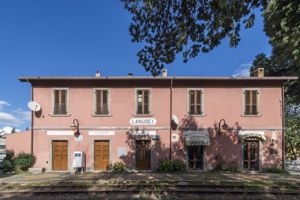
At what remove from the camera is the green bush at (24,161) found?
15.9m

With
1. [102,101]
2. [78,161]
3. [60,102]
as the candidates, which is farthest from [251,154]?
[60,102]

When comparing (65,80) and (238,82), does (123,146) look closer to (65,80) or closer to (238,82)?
(65,80)

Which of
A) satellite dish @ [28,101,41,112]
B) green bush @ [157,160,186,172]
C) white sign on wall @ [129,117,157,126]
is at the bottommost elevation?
green bush @ [157,160,186,172]

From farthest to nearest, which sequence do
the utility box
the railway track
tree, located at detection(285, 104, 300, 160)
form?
tree, located at detection(285, 104, 300, 160), the utility box, the railway track

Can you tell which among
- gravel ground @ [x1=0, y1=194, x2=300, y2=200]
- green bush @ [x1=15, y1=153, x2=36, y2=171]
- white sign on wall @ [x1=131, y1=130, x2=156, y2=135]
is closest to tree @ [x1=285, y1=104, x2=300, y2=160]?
white sign on wall @ [x1=131, y1=130, x2=156, y2=135]

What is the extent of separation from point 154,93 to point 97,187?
25.2ft

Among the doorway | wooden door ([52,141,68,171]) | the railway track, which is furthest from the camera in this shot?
the doorway

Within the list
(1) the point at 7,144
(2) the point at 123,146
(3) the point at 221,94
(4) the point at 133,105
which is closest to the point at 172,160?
(2) the point at 123,146

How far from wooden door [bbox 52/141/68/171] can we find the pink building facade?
0.06m

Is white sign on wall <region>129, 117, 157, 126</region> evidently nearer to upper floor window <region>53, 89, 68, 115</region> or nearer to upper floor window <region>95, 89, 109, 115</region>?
upper floor window <region>95, 89, 109, 115</region>

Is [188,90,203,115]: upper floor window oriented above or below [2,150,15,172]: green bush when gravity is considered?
above

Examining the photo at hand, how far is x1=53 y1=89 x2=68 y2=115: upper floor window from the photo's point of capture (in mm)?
16766

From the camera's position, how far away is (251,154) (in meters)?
16.8

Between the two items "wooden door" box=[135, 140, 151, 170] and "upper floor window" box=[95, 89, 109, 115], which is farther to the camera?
"upper floor window" box=[95, 89, 109, 115]
